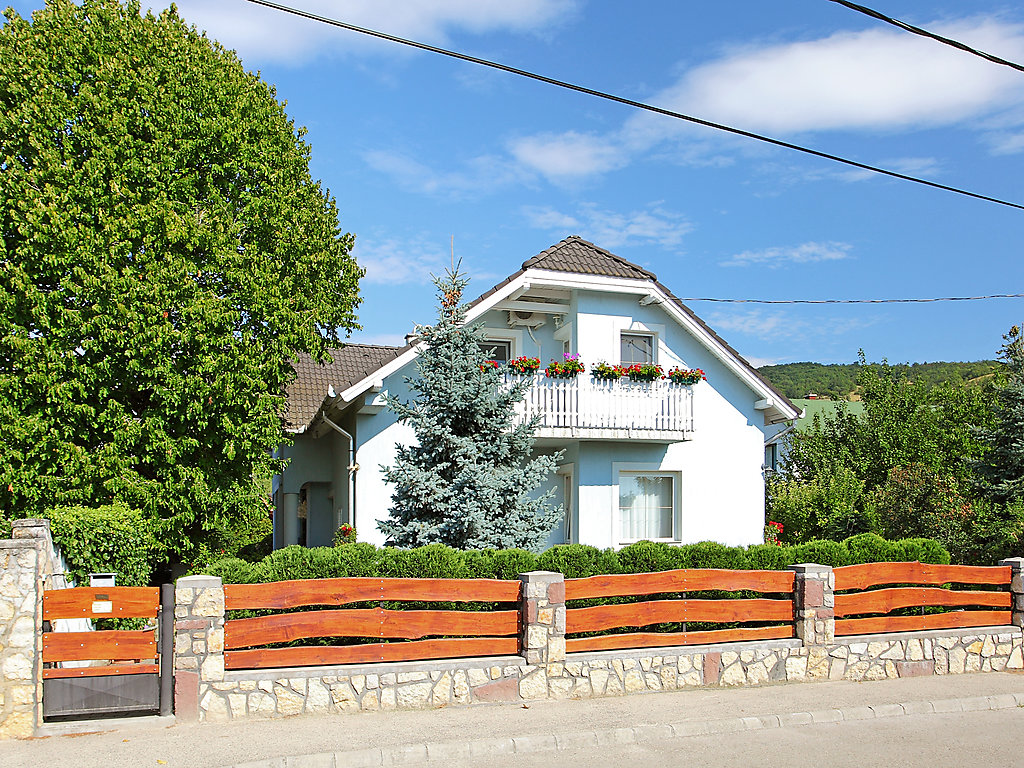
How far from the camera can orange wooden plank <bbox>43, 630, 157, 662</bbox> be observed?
24.0ft

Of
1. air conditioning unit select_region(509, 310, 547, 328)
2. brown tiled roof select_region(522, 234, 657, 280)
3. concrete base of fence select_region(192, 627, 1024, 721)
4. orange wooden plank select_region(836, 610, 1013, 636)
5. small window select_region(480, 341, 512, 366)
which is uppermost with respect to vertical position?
brown tiled roof select_region(522, 234, 657, 280)

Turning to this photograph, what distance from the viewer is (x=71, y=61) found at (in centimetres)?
1248

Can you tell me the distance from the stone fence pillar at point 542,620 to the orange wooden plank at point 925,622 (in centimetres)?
371

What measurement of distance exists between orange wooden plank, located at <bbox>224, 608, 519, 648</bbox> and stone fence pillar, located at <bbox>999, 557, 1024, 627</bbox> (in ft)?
22.9

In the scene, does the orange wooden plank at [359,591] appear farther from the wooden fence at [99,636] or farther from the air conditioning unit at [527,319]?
the air conditioning unit at [527,319]

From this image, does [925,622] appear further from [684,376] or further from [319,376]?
[319,376]

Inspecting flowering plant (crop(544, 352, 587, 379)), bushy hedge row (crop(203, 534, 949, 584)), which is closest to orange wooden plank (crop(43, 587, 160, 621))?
bushy hedge row (crop(203, 534, 949, 584))

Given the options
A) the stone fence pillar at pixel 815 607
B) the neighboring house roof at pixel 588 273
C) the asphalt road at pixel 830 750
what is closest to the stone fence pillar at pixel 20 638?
the asphalt road at pixel 830 750

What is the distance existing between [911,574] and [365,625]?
699 centimetres

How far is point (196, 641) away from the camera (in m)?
7.55

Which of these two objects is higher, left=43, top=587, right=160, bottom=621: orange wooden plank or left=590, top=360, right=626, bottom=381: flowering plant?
left=590, top=360, right=626, bottom=381: flowering plant

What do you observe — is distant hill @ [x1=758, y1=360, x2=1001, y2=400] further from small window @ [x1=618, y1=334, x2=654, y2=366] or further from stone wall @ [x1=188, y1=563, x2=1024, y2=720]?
stone wall @ [x1=188, y1=563, x2=1024, y2=720]

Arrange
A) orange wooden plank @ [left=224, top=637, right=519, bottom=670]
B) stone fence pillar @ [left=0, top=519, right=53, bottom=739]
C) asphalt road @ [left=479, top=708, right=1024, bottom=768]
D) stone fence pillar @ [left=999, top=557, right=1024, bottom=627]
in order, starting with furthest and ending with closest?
stone fence pillar @ [left=999, top=557, right=1024, bottom=627] < orange wooden plank @ [left=224, top=637, right=519, bottom=670] < stone fence pillar @ [left=0, top=519, right=53, bottom=739] < asphalt road @ [left=479, top=708, right=1024, bottom=768]

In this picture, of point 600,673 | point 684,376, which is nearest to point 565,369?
point 684,376
